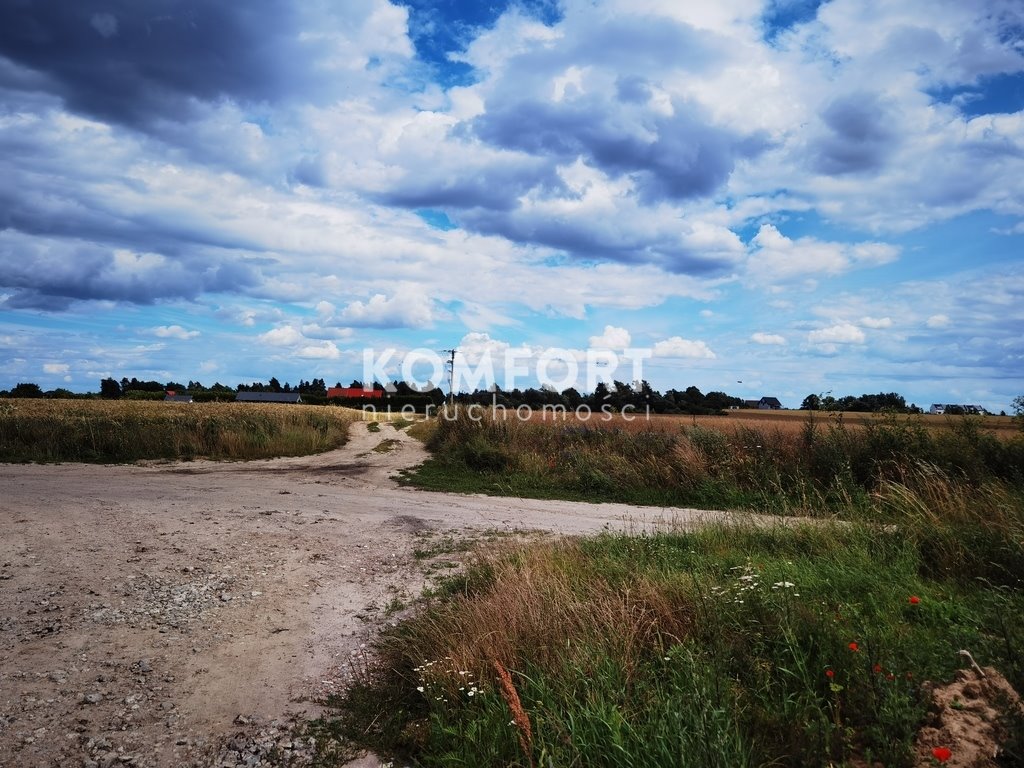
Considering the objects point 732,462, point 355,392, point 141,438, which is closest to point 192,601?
point 732,462

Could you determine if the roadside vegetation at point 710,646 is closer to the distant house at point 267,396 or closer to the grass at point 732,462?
the grass at point 732,462

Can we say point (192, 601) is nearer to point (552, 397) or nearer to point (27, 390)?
point (552, 397)

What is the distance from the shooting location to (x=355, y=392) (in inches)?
3789

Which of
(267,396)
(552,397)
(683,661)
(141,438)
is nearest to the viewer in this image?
(683,661)

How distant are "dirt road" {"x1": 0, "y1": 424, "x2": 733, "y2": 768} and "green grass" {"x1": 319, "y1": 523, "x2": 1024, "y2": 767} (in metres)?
0.98

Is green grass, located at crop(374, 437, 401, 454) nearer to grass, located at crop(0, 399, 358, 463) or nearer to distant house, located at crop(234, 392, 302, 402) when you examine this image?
grass, located at crop(0, 399, 358, 463)

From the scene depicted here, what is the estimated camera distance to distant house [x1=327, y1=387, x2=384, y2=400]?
92000 mm

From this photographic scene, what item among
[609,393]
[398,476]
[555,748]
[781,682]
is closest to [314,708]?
[555,748]

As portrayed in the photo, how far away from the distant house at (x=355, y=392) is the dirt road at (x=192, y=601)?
77938 mm

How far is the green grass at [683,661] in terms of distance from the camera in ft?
11.6

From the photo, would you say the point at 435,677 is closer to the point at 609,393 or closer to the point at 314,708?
the point at 314,708

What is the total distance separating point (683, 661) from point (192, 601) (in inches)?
237

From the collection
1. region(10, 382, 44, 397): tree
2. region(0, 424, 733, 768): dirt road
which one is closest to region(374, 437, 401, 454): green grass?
region(0, 424, 733, 768): dirt road

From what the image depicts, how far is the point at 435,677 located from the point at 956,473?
44.9 ft
